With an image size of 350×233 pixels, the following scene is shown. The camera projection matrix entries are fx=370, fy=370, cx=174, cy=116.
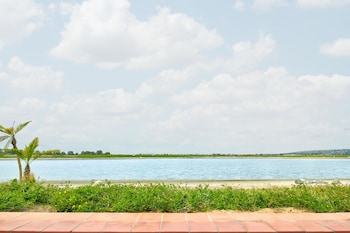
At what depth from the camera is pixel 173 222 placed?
532cm

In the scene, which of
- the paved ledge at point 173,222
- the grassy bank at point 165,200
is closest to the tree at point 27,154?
the grassy bank at point 165,200

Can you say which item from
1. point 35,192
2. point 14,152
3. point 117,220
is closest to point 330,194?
point 117,220

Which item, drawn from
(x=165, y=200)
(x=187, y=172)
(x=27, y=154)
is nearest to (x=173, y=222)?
(x=165, y=200)

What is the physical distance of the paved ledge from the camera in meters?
4.92

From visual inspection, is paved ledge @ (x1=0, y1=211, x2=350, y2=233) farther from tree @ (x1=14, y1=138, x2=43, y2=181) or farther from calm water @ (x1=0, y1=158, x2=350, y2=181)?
calm water @ (x1=0, y1=158, x2=350, y2=181)

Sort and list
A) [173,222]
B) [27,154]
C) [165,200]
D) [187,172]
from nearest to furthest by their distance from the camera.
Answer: [173,222], [165,200], [27,154], [187,172]

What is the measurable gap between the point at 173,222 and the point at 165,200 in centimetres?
121

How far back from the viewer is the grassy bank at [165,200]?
253 inches

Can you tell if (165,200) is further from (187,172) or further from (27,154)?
(187,172)

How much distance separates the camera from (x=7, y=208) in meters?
6.62

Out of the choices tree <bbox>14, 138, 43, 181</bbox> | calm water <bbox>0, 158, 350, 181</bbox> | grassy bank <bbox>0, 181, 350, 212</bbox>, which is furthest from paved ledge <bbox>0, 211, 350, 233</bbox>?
calm water <bbox>0, 158, 350, 181</bbox>

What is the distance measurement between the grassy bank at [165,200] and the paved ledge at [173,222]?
1.40 feet

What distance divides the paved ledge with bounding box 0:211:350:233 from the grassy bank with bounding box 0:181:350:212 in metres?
0.43

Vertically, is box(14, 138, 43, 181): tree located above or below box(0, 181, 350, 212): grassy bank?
above
